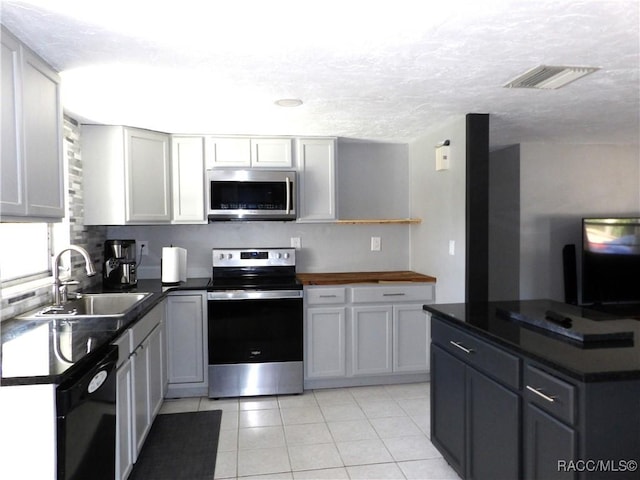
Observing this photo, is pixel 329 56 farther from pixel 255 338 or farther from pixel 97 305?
pixel 255 338

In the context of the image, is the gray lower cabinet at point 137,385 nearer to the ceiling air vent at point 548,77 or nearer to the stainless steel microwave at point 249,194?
the stainless steel microwave at point 249,194

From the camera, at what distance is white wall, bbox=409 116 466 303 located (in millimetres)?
3230

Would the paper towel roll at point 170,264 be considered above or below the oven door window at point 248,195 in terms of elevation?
below

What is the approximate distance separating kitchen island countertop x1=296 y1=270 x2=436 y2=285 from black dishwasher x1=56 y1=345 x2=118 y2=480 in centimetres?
194

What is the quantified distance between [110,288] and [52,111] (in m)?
1.52

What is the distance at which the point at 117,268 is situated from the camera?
342 centimetres

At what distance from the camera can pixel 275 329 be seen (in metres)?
3.54

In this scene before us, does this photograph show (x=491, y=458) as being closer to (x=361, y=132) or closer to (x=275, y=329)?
(x=275, y=329)

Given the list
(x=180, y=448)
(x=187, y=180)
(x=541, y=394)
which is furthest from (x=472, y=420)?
(x=187, y=180)

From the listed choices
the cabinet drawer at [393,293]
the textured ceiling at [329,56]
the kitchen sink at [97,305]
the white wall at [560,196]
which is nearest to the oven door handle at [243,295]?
the kitchen sink at [97,305]

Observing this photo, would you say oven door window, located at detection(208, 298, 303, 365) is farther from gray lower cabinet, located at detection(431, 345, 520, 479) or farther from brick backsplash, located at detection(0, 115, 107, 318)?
gray lower cabinet, located at detection(431, 345, 520, 479)

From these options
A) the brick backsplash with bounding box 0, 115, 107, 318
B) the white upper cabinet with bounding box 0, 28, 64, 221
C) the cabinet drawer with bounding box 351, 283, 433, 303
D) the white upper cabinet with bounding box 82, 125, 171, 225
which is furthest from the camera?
the cabinet drawer with bounding box 351, 283, 433, 303

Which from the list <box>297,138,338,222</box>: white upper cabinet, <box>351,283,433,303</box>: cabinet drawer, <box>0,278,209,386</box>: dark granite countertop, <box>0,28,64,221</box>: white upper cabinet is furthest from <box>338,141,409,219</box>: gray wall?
<box>0,28,64,221</box>: white upper cabinet

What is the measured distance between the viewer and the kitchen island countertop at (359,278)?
3697mm
